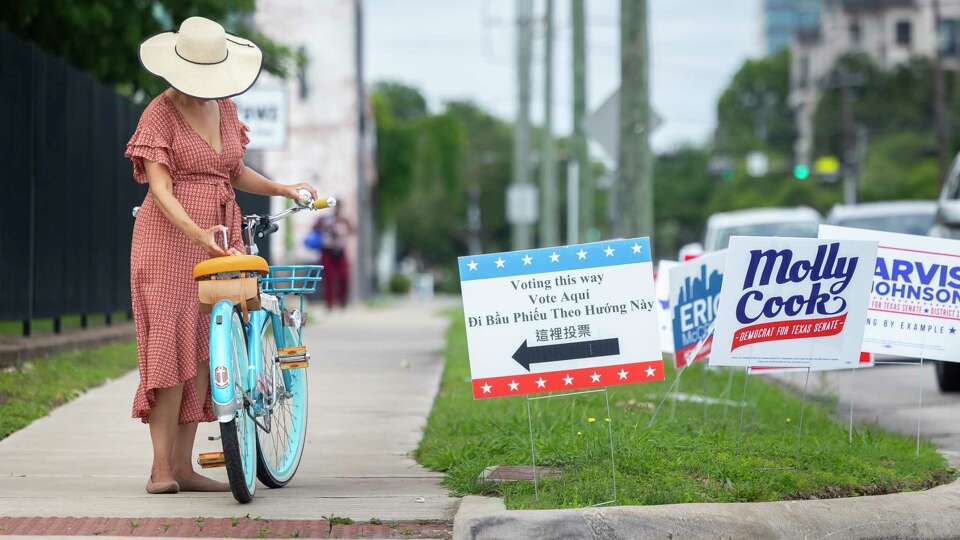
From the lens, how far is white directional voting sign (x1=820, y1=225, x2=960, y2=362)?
28.0 ft

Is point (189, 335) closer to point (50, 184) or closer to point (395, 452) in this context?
point (395, 452)

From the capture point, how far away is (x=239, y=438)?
6344mm

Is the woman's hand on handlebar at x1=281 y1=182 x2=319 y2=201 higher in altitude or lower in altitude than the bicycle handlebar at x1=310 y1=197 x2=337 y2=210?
higher

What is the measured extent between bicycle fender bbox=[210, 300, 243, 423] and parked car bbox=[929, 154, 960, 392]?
7.90 meters

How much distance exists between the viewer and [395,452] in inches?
331

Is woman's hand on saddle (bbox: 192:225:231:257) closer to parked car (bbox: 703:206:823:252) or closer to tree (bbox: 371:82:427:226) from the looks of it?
parked car (bbox: 703:206:823:252)

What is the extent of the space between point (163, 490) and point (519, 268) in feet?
5.64

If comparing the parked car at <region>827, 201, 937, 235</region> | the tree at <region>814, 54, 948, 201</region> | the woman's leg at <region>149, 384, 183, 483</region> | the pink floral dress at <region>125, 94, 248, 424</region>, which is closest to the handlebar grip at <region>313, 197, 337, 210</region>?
the pink floral dress at <region>125, 94, 248, 424</region>

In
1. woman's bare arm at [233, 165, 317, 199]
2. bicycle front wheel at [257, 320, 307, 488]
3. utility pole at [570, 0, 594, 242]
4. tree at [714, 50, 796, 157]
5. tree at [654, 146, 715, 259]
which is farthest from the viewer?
tree at [654, 146, 715, 259]

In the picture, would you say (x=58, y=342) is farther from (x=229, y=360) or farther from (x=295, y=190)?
(x=229, y=360)

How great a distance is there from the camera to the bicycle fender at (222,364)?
625 cm

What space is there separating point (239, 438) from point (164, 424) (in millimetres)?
576

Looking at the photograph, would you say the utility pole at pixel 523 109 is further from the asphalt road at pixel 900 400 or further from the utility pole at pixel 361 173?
the asphalt road at pixel 900 400

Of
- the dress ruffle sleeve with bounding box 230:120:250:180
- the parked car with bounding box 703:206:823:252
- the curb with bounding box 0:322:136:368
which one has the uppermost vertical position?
the parked car with bounding box 703:206:823:252
